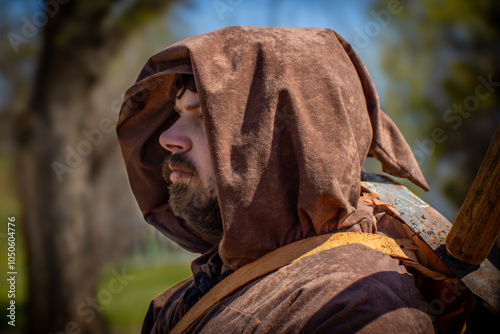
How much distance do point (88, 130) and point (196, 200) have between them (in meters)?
4.48

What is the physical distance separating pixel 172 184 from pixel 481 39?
761 cm

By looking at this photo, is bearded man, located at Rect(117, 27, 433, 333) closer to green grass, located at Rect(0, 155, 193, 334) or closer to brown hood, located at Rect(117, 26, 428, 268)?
brown hood, located at Rect(117, 26, 428, 268)

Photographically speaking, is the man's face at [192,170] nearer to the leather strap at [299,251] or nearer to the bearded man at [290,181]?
the bearded man at [290,181]

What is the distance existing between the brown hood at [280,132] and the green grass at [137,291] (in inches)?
228

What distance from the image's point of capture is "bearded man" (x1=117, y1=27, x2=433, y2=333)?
1.32m

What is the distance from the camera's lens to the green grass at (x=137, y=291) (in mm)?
7121

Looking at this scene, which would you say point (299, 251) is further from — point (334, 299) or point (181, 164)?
point (181, 164)

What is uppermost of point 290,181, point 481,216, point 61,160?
point 61,160

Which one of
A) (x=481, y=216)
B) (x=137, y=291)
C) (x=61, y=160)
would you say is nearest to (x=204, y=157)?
(x=481, y=216)

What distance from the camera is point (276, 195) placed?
1.57 meters

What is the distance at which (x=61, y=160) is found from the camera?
5.62 metres

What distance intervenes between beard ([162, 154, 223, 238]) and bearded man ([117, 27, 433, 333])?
30 millimetres

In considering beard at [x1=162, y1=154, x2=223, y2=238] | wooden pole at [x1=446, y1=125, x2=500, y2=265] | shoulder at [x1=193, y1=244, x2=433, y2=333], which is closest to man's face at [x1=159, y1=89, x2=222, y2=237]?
beard at [x1=162, y1=154, x2=223, y2=238]

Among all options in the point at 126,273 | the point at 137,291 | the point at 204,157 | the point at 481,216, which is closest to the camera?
the point at 481,216
